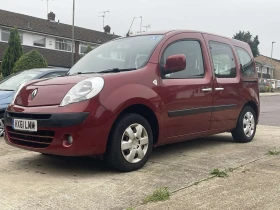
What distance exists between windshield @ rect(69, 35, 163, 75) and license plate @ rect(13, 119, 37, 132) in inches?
44.5

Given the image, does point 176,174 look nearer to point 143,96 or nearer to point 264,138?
point 143,96

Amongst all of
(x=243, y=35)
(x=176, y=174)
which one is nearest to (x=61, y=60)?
(x=176, y=174)

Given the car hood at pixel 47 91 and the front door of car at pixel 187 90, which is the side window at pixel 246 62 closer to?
the front door of car at pixel 187 90

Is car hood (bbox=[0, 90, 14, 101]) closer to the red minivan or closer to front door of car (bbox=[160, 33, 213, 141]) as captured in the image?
the red minivan

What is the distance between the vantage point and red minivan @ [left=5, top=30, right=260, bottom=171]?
395cm

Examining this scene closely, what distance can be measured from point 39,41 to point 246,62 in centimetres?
2821

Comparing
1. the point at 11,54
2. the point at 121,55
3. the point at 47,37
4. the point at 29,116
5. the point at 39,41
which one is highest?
the point at 47,37

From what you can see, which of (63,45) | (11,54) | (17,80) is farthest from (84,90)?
(63,45)

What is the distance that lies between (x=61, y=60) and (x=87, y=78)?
98.6ft

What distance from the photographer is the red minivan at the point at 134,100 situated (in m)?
3.95

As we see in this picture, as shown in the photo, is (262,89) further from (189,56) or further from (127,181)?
(127,181)

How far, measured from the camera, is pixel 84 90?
404 centimetres

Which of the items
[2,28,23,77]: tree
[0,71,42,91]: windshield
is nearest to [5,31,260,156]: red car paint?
[0,71,42,91]: windshield

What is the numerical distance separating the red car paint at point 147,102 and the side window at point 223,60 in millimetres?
103
